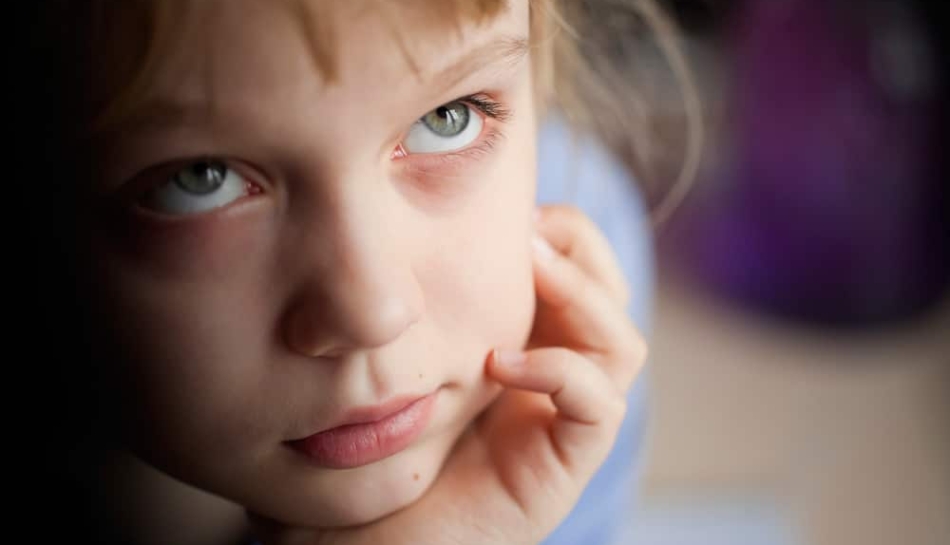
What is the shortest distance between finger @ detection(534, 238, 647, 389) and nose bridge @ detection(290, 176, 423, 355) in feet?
0.49

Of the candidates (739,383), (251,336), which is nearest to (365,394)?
(251,336)

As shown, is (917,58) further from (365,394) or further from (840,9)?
(365,394)

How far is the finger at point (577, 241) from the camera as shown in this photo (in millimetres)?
542

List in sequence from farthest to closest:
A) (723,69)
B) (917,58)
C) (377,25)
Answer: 1. (723,69)
2. (917,58)
3. (377,25)

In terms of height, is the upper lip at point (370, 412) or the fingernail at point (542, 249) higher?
the fingernail at point (542, 249)

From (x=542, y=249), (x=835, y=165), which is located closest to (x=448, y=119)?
(x=542, y=249)

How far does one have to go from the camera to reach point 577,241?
1.78 feet

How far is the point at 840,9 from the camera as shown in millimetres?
995

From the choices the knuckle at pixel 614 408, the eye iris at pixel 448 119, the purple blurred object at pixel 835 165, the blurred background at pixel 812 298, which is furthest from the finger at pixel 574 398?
the purple blurred object at pixel 835 165

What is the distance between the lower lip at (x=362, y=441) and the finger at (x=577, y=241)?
159 mm

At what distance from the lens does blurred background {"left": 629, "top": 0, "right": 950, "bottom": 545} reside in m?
0.96

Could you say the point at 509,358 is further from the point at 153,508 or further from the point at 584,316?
the point at 153,508

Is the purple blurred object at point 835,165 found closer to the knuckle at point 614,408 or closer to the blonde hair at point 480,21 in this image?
the blonde hair at point 480,21

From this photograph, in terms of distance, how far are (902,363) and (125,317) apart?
35.1 inches
